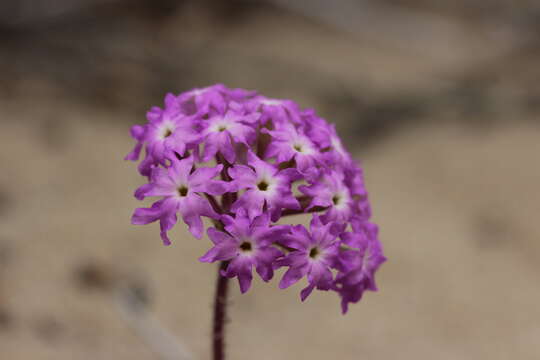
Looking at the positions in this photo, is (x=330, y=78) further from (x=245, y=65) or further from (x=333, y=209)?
(x=333, y=209)

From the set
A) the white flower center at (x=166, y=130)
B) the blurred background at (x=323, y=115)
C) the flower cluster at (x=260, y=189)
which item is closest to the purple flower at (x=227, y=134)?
the flower cluster at (x=260, y=189)

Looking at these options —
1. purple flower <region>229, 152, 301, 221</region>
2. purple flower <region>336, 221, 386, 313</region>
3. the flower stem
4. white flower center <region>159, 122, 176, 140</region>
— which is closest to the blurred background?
the flower stem

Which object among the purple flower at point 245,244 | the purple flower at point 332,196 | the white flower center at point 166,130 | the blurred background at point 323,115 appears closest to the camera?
the purple flower at point 245,244

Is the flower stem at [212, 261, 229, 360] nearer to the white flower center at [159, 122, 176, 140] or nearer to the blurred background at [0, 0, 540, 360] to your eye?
the white flower center at [159, 122, 176, 140]

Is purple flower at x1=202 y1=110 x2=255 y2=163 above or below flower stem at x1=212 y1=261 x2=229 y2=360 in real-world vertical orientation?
above

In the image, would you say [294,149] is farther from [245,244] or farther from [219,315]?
[219,315]

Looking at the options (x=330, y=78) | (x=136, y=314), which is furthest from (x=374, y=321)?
(x=330, y=78)

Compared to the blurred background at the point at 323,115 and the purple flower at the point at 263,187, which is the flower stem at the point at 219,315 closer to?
the purple flower at the point at 263,187
